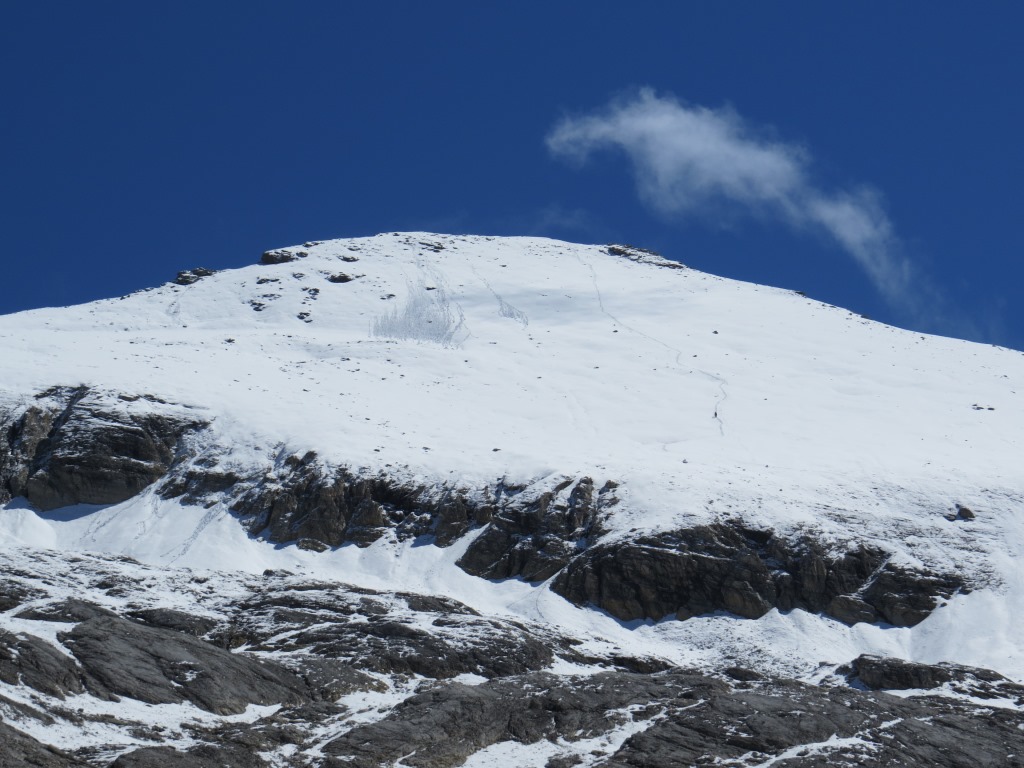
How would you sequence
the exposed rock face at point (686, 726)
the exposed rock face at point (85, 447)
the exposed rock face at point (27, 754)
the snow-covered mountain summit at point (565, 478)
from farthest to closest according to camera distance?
the exposed rock face at point (85, 447) → the snow-covered mountain summit at point (565, 478) → the exposed rock face at point (686, 726) → the exposed rock face at point (27, 754)

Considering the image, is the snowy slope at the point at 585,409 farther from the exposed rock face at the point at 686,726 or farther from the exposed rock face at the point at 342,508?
the exposed rock face at the point at 686,726

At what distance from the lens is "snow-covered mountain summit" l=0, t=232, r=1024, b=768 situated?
146 feet

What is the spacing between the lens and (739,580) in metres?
45.1

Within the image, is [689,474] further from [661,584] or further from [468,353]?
[468,353]

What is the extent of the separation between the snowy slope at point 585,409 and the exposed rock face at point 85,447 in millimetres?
1023

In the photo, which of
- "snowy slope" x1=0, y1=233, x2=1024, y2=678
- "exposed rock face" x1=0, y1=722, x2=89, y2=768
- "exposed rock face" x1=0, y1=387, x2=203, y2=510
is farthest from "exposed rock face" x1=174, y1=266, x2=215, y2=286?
"exposed rock face" x1=0, y1=722, x2=89, y2=768

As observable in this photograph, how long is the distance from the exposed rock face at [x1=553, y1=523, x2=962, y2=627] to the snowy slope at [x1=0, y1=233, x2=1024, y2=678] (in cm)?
88

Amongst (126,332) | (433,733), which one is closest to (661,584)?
(433,733)

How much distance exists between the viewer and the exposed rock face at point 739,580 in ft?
146

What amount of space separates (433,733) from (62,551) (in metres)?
18.1

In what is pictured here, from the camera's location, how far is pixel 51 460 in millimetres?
50594

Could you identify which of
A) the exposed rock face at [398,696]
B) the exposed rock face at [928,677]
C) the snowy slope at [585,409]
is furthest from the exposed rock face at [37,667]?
the exposed rock face at [928,677]

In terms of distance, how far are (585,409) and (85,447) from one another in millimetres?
24123

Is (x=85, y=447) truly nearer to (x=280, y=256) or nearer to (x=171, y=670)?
(x=171, y=670)
